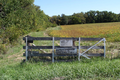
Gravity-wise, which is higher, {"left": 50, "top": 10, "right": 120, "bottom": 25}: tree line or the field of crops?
{"left": 50, "top": 10, "right": 120, "bottom": 25}: tree line

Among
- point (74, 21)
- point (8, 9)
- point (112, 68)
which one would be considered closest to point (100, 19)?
point (74, 21)

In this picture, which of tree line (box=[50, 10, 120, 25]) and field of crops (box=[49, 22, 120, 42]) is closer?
field of crops (box=[49, 22, 120, 42])

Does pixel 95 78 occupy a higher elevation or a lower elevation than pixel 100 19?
lower

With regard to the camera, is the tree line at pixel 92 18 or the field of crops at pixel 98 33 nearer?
the field of crops at pixel 98 33

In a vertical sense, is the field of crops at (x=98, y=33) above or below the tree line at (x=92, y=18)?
below

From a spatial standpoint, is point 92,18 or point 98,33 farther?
point 92,18

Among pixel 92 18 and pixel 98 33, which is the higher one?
pixel 92 18

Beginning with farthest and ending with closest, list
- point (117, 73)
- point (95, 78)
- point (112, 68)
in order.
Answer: point (112, 68) < point (117, 73) < point (95, 78)

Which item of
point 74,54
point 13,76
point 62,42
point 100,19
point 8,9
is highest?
point 100,19

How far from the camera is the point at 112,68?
4707mm

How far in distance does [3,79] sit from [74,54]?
382 centimetres

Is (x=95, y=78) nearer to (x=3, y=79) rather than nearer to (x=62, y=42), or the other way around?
(x=62, y=42)

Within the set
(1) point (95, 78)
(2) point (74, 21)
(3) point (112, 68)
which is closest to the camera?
(1) point (95, 78)

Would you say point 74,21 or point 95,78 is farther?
point 74,21
